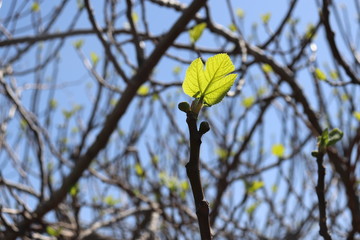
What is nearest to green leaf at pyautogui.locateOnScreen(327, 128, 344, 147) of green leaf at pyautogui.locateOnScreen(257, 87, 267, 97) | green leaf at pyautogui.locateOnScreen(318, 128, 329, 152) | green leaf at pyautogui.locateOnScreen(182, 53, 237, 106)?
green leaf at pyautogui.locateOnScreen(318, 128, 329, 152)

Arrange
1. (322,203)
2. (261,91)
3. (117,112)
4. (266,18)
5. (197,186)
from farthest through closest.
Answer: (261,91)
(266,18)
(117,112)
(322,203)
(197,186)

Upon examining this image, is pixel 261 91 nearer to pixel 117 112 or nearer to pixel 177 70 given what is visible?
pixel 177 70

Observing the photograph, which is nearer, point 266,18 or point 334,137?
Result: point 334,137

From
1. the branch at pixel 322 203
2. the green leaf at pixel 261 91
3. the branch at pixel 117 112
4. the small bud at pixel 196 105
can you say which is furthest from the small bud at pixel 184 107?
the green leaf at pixel 261 91

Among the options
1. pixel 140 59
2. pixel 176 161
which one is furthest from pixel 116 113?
pixel 176 161

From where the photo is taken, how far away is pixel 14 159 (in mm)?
2799

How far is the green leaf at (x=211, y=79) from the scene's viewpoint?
0.57m

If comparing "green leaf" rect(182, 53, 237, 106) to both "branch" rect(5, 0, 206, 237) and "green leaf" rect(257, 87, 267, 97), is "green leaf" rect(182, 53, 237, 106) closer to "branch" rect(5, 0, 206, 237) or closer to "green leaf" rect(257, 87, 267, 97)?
"branch" rect(5, 0, 206, 237)

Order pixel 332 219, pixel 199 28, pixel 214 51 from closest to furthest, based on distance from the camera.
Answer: pixel 199 28 < pixel 214 51 < pixel 332 219

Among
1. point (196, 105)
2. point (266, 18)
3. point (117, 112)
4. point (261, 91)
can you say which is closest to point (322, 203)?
point (196, 105)

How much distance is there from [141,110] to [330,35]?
2475 mm

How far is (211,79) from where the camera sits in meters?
0.59

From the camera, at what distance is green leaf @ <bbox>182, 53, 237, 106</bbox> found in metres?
0.57

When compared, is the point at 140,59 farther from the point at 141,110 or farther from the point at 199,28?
the point at 141,110
